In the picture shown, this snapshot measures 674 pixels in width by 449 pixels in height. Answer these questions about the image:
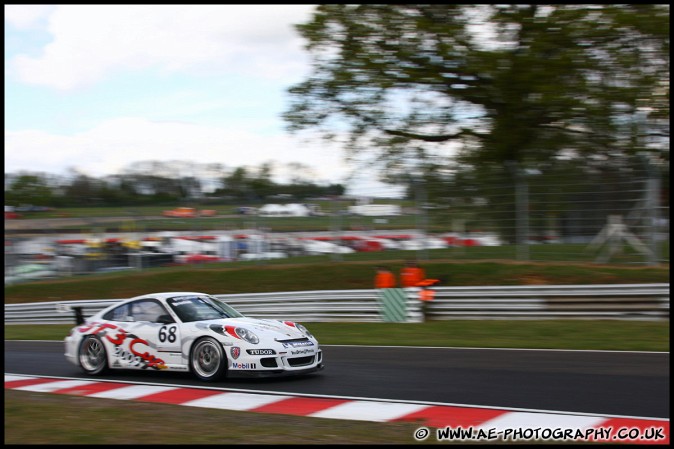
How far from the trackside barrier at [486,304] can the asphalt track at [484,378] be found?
154 inches

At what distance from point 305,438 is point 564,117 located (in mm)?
14291

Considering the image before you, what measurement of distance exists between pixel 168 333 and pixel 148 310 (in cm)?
64

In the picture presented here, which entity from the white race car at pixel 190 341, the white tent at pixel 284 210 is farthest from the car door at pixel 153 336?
the white tent at pixel 284 210

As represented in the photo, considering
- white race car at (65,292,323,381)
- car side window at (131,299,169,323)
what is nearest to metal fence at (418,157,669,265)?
white race car at (65,292,323,381)

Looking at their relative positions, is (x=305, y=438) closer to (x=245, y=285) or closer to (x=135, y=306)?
(x=135, y=306)

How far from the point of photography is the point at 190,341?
983 cm

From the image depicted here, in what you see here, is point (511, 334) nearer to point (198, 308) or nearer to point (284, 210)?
point (198, 308)

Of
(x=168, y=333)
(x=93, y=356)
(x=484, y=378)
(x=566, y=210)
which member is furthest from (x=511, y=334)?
(x=93, y=356)

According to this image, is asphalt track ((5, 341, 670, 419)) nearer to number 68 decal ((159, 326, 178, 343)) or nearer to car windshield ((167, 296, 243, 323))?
number 68 decal ((159, 326, 178, 343))

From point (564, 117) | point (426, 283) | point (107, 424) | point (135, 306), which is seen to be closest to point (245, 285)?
point (426, 283)

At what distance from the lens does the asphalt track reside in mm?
7754

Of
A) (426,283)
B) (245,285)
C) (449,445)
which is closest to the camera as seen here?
(449,445)

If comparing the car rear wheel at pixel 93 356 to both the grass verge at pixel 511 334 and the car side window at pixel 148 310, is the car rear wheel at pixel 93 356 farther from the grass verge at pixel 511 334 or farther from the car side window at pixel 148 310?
the grass verge at pixel 511 334

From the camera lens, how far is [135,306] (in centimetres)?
1073
